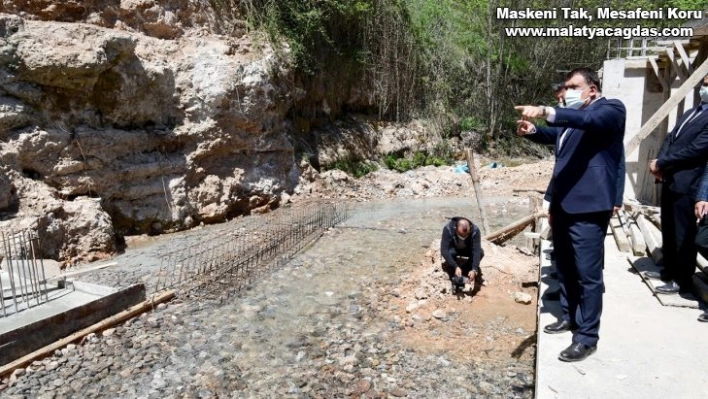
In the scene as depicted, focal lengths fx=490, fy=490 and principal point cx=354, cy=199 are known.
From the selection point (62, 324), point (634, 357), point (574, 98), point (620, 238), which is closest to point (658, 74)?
point (620, 238)

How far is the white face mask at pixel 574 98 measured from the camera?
10.3 feet

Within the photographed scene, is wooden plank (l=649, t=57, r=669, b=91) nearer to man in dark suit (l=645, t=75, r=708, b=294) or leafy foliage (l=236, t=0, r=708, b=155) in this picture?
man in dark suit (l=645, t=75, r=708, b=294)

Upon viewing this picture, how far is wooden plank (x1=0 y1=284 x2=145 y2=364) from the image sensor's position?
445 centimetres

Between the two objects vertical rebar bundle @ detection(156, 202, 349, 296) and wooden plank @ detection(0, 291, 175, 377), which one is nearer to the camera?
wooden plank @ detection(0, 291, 175, 377)

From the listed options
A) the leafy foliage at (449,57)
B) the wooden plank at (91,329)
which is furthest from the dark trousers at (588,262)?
the leafy foliage at (449,57)

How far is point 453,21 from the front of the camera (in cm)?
1911

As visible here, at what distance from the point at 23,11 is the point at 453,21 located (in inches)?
581

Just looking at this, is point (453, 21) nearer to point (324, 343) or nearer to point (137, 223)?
point (137, 223)

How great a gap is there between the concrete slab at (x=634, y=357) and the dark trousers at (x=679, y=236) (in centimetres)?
28

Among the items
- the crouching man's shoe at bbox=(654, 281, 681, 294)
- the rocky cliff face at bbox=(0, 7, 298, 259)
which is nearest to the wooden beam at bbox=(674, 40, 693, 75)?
the crouching man's shoe at bbox=(654, 281, 681, 294)

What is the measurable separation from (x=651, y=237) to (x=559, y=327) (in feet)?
7.76

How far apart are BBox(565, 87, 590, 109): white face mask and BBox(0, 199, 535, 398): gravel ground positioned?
2.28 meters

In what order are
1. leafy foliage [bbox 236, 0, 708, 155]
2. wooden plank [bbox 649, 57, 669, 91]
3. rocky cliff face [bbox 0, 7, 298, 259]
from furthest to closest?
leafy foliage [bbox 236, 0, 708, 155] → wooden plank [bbox 649, 57, 669, 91] → rocky cliff face [bbox 0, 7, 298, 259]

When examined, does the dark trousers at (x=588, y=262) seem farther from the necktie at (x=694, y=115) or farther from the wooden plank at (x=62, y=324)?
the wooden plank at (x=62, y=324)
